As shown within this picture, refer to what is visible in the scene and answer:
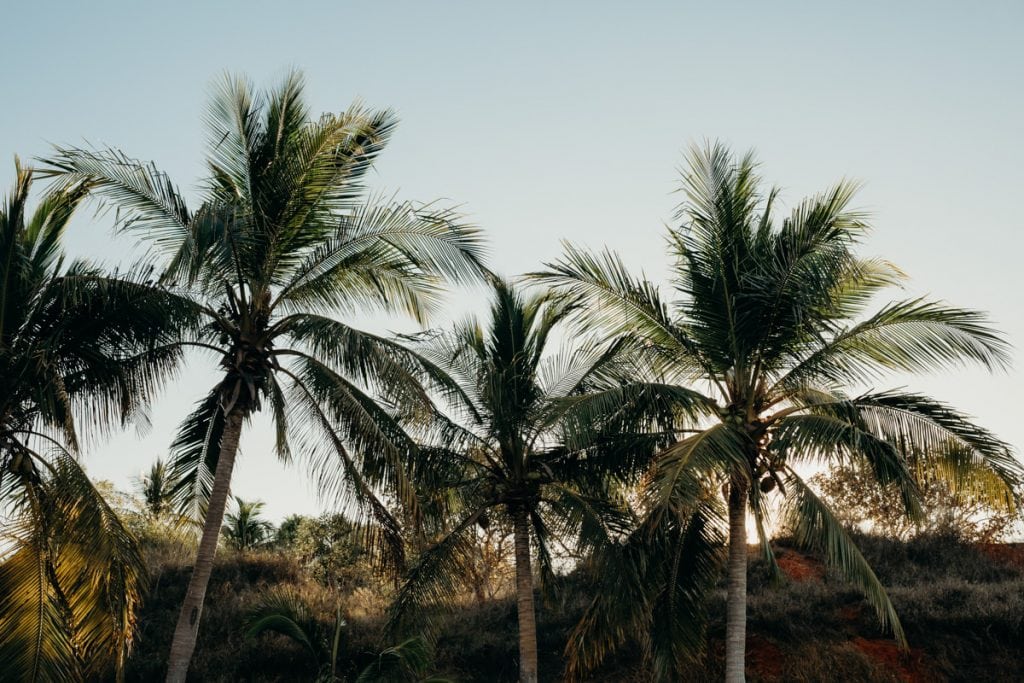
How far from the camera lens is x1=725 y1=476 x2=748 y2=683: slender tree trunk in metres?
13.2

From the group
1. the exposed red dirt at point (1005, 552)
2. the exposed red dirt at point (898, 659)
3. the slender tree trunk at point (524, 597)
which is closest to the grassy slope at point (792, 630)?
the exposed red dirt at point (898, 659)

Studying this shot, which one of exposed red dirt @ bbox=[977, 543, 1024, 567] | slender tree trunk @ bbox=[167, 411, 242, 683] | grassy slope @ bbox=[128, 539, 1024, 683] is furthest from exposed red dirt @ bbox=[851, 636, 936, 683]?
slender tree trunk @ bbox=[167, 411, 242, 683]

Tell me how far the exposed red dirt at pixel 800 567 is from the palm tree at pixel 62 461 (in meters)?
16.7

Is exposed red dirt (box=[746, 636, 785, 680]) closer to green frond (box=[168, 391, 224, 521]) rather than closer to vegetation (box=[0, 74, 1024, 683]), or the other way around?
vegetation (box=[0, 74, 1024, 683])

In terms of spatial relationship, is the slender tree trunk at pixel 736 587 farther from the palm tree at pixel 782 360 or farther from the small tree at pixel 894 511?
the small tree at pixel 894 511

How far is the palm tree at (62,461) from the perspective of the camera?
11016 millimetres

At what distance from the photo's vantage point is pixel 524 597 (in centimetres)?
1602

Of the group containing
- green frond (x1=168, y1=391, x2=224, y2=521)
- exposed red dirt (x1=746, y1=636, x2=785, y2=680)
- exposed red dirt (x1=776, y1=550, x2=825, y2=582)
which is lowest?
exposed red dirt (x1=746, y1=636, x2=785, y2=680)

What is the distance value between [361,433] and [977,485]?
8.12 meters

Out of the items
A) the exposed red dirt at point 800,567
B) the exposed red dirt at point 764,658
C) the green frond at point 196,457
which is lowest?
the exposed red dirt at point 764,658

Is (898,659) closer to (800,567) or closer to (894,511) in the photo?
(800,567)

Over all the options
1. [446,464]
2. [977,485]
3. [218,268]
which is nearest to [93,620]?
[218,268]

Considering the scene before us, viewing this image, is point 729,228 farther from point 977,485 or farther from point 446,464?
point 446,464

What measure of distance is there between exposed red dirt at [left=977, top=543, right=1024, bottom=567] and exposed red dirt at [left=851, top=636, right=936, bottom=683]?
6.59 meters
